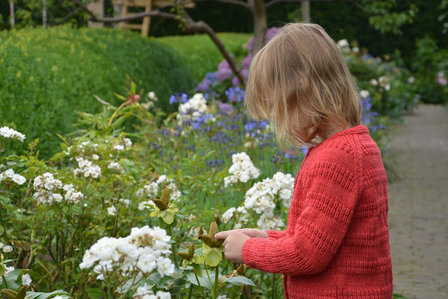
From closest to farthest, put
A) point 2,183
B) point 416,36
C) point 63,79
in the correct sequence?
point 2,183 → point 63,79 → point 416,36

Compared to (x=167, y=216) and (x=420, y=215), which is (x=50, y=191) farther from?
(x=420, y=215)

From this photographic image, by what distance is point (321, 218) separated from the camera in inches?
63.9

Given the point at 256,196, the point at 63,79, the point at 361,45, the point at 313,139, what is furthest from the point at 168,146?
the point at 361,45

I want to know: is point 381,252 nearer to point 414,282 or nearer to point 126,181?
point 126,181

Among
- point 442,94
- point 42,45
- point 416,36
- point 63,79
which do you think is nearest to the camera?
point 63,79

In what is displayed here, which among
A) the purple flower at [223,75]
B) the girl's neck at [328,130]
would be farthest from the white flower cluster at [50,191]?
the purple flower at [223,75]

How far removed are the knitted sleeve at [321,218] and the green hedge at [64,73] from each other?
5.39 ft

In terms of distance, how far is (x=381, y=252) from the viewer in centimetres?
177

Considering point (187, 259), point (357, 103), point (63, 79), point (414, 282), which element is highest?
point (357, 103)

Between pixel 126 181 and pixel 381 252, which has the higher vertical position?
pixel 381 252

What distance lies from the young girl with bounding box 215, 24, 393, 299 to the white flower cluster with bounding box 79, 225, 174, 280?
29 cm

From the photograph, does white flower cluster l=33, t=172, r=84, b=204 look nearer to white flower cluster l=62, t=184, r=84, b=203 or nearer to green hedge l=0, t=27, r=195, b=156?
white flower cluster l=62, t=184, r=84, b=203

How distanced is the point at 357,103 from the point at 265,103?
263 millimetres

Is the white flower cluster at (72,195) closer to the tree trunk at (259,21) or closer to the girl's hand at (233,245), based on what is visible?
the girl's hand at (233,245)
